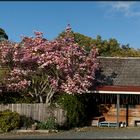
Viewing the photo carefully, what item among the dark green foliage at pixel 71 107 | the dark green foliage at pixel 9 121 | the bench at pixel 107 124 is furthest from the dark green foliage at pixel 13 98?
the bench at pixel 107 124

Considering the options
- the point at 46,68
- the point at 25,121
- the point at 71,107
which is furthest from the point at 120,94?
the point at 25,121

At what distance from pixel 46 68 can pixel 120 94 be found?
17.5 ft

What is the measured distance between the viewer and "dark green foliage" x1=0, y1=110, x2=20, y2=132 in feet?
74.8

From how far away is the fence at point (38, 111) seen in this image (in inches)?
980

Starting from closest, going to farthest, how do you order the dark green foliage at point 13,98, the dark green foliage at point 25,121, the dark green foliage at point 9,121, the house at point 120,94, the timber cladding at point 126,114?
the dark green foliage at point 9,121 → the dark green foliage at point 25,121 → the dark green foliage at point 13,98 → the house at point 120,94 → the timber cladding at point 126,114

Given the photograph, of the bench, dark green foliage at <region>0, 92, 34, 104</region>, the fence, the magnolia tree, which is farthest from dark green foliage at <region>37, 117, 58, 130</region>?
the bench

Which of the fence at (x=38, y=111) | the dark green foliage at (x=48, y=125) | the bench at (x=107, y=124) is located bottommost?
the bench at (x=107, y=124)

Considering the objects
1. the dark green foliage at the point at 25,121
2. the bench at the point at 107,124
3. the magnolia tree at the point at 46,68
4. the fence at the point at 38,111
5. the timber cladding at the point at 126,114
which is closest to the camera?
the dark green foliage at the point at 25,121

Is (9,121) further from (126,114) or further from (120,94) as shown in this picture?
(126,114)

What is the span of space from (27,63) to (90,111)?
20.1ft

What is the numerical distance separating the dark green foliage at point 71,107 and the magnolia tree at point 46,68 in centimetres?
40

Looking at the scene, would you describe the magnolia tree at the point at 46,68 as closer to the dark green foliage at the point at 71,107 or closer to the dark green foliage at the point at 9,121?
the dark green foliage at the point at 71,107

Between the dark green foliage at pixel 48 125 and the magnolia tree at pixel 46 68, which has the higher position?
the magnolia tree at pixel 46 68

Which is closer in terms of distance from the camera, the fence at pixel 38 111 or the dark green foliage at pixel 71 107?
the fence at pixel 38 111
